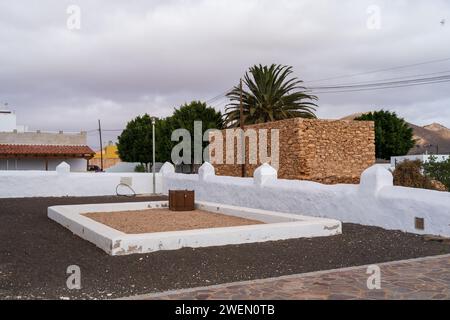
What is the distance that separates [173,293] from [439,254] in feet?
15.6

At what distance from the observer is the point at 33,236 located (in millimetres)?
10016

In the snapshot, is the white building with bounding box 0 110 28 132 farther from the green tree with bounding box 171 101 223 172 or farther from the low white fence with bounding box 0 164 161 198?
the low white fence with bounding box 0 164 161 198

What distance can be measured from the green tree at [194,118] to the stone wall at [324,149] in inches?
751

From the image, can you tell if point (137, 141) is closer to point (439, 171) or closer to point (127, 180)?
point (127, 180)

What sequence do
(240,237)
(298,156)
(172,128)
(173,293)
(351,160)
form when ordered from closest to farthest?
(173,293) → (240,237) → (298,156) → (351,160) → (172,128)

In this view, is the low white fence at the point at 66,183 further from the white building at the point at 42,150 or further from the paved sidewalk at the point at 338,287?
the white building at the point at 42,150

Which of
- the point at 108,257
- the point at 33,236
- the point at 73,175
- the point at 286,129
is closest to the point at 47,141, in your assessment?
the point at 73,175

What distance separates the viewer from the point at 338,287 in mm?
5750

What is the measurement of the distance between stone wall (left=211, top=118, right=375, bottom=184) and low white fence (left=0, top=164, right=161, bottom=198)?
6978 millimetres

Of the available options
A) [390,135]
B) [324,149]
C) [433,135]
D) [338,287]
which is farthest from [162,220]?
[433,135]

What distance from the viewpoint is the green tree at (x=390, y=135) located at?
165ft
